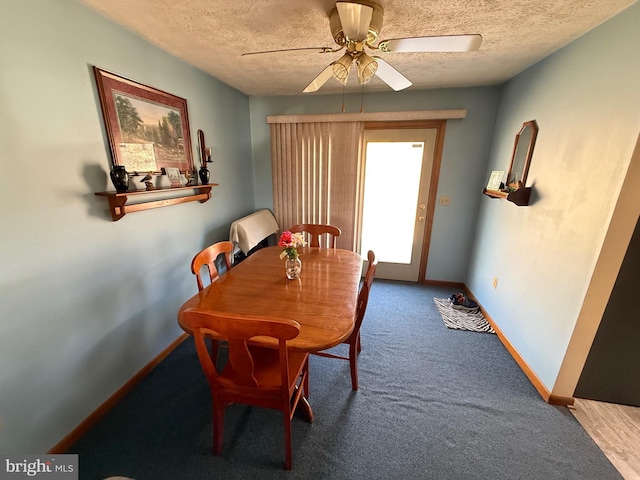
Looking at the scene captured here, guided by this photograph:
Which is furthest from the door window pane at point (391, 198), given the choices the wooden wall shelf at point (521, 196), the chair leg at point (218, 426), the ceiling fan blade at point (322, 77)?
the chair leg at point (218, 426)

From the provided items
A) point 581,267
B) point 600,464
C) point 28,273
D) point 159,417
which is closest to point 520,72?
point 581,267

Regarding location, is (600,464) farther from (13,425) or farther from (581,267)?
(13,425)

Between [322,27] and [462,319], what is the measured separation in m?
2.71

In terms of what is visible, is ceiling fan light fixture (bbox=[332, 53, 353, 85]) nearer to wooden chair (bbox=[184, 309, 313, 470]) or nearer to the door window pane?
wooden chair (bbox=[184, 309, 313, 470])

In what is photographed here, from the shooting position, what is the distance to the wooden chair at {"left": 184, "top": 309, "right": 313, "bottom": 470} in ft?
3.14

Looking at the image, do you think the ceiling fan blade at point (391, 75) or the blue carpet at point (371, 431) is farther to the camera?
the ceiling fan blade at point (391, 75)

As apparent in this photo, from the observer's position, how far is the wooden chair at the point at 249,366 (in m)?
0.96

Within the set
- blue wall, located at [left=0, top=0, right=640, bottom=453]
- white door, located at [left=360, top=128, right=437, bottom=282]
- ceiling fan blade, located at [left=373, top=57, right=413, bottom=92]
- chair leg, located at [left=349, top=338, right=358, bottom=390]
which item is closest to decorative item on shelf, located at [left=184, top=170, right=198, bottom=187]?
blue wall, located at [left=0, top=0, right=640, bottom=453]

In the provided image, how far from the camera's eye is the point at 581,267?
149cm

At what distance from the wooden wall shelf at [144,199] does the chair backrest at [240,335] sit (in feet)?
3.03

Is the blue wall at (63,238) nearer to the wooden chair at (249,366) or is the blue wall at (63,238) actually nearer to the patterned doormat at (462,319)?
the wooden chair at (249,366)

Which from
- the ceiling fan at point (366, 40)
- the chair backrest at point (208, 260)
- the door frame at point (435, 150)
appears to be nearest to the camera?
the ceiling fan at point (366, 40)
